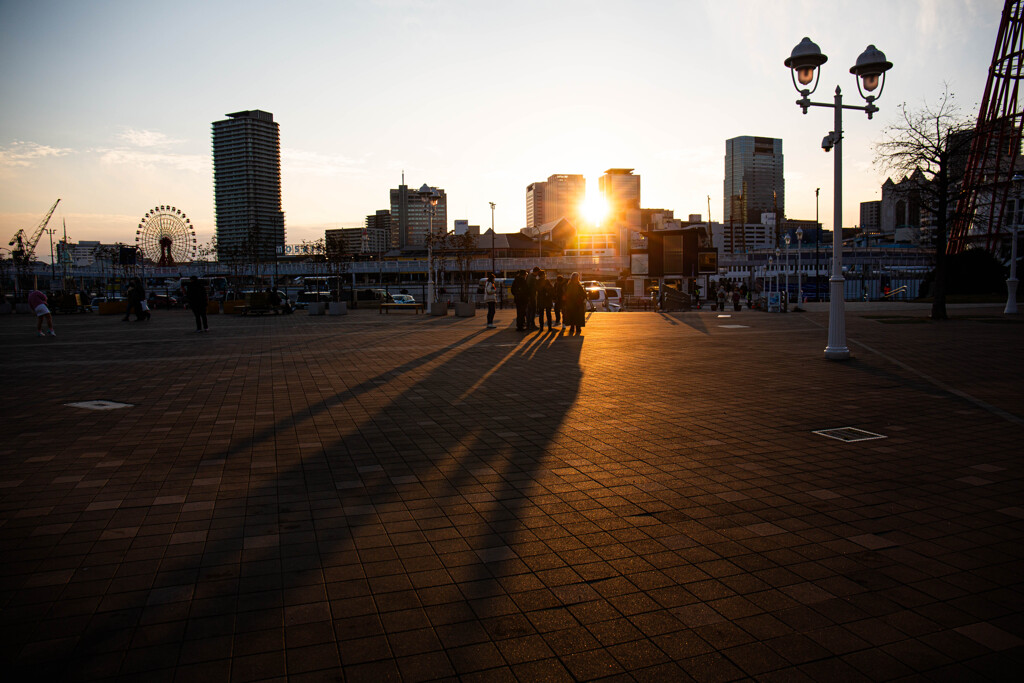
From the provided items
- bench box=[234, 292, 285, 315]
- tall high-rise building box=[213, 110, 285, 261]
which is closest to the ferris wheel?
bench box=[234, 292, 285, 315]

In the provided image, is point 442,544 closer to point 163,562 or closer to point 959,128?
point 163,562

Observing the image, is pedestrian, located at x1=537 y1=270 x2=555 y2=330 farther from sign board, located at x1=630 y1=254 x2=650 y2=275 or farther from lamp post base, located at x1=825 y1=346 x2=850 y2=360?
sign board, located at x1=630 y1=254 x2=650 y2=275

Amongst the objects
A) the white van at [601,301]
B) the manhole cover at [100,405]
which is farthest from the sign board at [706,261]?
the manhole cover at [100,405]

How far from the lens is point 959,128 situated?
21531 mm

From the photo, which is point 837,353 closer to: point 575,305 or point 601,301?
point 575,305

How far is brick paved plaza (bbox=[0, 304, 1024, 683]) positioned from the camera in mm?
2717

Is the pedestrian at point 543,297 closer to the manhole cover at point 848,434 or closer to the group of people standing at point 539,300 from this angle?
the group of people standing at point 539,300

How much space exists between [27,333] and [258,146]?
177 m

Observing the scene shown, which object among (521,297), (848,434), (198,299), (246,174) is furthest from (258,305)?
(246,174)

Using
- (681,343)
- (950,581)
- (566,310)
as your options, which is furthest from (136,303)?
(950,581)

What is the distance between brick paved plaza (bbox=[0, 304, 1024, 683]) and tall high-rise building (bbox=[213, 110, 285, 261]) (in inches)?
7025

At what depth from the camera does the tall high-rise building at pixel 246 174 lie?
175 meters

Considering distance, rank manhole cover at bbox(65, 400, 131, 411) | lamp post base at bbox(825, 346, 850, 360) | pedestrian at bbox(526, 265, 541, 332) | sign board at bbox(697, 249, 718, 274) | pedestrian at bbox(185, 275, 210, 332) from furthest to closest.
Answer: sign board at bbox(697, 249, 718, 274)
pedestrian at bbox(185, 275, 210, 332)
pedestrian at bbox(526, 265, 541, 332)
lamp post base at bbox(825, 346, 850, 360)
manhole cover at bbox(65, 400, 131, 411)

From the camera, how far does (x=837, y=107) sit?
12867 mm
